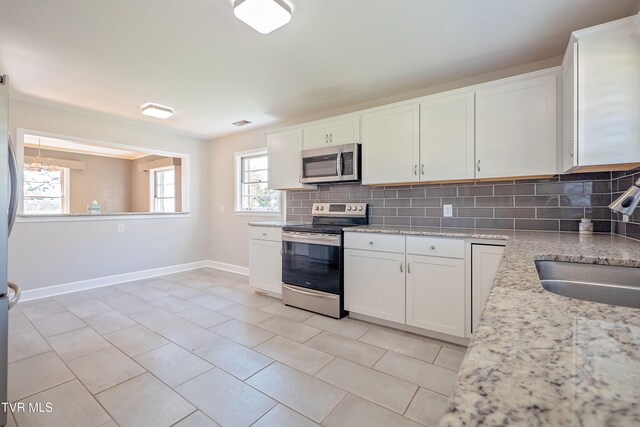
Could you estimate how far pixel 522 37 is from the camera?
7.31 feet

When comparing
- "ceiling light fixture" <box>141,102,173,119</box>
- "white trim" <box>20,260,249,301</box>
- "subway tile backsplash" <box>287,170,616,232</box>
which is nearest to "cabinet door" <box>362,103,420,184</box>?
"subway tile backsplash" <box>287,170,616,232</box>

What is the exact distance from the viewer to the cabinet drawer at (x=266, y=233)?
3.54m

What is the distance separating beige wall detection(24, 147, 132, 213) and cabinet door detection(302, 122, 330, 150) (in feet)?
19.7

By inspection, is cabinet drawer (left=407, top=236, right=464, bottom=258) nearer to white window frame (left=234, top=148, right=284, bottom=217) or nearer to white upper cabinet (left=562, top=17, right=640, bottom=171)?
white upper cabinet (left=562, top=17, right=640, bottom=171)

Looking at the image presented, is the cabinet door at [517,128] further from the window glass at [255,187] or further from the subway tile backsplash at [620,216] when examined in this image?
the window glass at [255,187]

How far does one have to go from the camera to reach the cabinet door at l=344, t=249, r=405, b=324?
263 cm

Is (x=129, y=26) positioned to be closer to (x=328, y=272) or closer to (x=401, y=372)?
(x=328, y=272)

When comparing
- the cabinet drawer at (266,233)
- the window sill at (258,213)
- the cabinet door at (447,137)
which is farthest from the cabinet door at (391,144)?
the window sill at (258,213)

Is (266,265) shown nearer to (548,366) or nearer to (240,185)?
(240,185)

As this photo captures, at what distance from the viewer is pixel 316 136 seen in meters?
3.52

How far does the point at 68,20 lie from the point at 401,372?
10.8 feet

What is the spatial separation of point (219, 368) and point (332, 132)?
2524mm

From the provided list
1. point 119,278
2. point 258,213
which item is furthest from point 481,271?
point 119,278

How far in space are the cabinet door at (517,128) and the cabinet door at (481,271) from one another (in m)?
0.66
